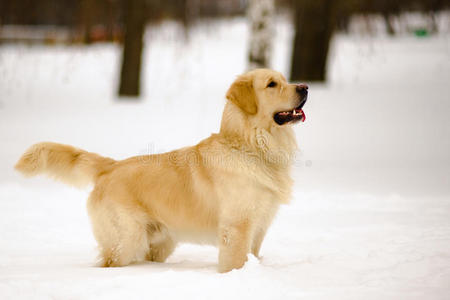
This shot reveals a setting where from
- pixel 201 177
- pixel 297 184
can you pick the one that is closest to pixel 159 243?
pixel 201 177

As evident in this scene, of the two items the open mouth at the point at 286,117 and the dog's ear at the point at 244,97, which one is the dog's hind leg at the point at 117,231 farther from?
the open mouth at the point at 286,117

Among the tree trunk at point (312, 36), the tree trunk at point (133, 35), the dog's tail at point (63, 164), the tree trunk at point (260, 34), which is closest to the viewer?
the dog's tail at point (63, 164)

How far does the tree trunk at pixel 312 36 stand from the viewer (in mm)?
10148

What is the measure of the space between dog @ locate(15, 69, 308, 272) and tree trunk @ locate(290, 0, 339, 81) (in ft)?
22.3

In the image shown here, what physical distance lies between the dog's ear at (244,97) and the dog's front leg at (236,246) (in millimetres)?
911

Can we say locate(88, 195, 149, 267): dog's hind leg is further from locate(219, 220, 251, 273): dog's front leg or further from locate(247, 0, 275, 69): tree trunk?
locate(247, 0, 275, 69): tree trunk

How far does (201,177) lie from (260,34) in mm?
6627

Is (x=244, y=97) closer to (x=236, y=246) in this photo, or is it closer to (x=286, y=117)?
(x=286, y=117)

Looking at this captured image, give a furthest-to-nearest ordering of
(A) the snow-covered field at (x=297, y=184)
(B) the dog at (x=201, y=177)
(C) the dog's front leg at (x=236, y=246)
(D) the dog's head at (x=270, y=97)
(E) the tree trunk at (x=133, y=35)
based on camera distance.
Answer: (E) the tree trunk at (x=133, y=35) → (D) the dog's head at (x=270, y=97) → (B) the dog at (x=201, y=177) → (C) the dog's front leg at (x=236, y=246) → (A) the snow-covered field at (x=297, y=184)

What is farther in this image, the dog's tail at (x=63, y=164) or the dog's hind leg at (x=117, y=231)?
the dog's tail at (x=63, y=164)

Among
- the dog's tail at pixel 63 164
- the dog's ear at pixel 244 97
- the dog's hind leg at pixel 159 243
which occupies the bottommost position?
the dog's hind leg at pixel 159 243

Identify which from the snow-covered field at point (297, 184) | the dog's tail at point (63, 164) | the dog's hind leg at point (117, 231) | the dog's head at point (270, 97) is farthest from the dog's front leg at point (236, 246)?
the dog's tail at point (63, 164)

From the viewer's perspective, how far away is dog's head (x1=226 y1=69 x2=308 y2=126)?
3.65 meters

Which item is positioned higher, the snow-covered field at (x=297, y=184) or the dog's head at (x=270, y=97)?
the dog's head at (x=270, y=97)
